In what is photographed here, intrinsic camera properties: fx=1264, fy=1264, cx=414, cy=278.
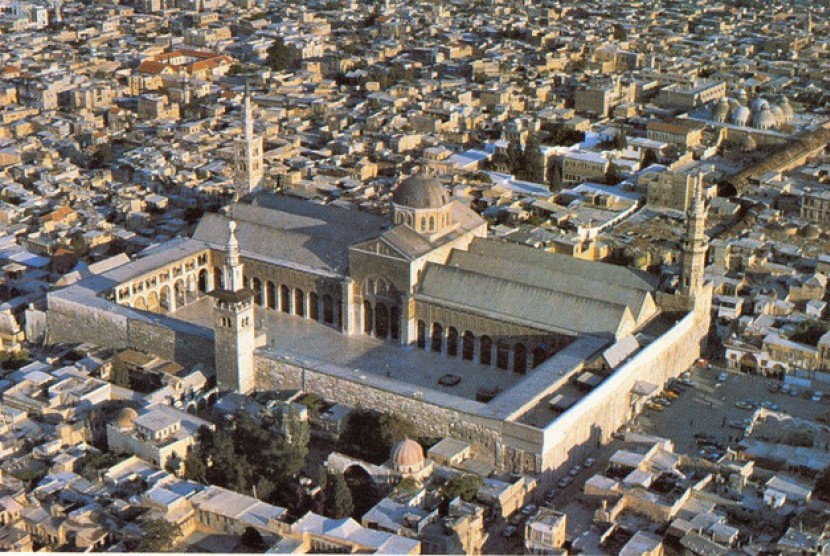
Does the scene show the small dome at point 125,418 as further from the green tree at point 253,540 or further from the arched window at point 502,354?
the arched window at point 502,354

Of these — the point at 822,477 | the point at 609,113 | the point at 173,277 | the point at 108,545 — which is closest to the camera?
the point at 108,545

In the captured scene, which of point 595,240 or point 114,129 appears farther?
point 114,129

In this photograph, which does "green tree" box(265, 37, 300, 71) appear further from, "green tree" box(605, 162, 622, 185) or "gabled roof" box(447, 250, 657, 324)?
"gabled roof" box(447, 250, 657, 324)

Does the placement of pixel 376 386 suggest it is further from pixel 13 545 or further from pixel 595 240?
pixel 595 240

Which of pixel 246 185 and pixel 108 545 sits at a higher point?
pixel 246 185

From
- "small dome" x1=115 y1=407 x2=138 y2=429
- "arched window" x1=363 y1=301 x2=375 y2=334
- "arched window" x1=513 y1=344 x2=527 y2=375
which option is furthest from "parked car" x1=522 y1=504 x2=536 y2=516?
"arched window" x1=363 y1=301 x2=375 y2=334

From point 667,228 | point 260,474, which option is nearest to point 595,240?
point 667,228

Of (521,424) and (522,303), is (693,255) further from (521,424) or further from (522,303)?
(521,424)
